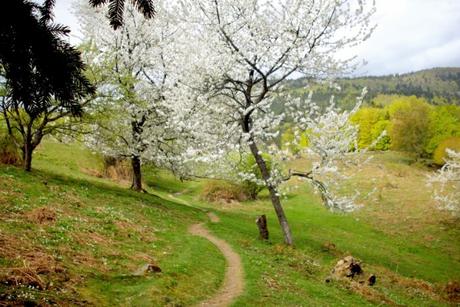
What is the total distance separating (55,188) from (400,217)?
37118 millimetres

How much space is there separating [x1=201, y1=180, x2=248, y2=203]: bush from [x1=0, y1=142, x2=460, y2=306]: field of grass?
11.1 m

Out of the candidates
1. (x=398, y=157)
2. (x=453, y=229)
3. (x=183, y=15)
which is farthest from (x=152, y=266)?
(x=398, y=157)

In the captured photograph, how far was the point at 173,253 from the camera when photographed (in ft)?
60.5

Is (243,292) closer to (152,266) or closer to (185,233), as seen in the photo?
(152,266)

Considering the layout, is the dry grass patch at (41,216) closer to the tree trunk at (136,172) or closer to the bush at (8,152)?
the bush at (8,152)

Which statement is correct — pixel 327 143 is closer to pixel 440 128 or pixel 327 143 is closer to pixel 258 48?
pixel 258 48

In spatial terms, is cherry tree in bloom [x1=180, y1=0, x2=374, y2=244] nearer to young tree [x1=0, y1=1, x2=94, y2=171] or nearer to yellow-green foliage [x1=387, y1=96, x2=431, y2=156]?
young tree [x1=0, y1=1, x2=94, y2=171]

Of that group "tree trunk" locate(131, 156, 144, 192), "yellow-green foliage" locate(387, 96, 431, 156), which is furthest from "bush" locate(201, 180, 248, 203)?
"yellow-green foliage" locate(387, 96, 431, 156)

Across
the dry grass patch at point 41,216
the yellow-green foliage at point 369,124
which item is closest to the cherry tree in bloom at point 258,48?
the dry grass patch at point 41,216

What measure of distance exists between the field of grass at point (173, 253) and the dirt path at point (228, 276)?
342 millimetres

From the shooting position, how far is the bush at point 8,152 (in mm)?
30392

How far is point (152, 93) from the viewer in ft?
113

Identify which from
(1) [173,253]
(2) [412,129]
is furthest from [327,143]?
(2) [412,129]

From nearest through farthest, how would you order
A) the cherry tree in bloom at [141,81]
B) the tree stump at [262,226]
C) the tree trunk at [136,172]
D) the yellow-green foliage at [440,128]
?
the tree stump at [262,226] → the cherry tree in bloom at [141,81] → the tree trunk at [136,172] → the yellow-green foliage at [440,128]
